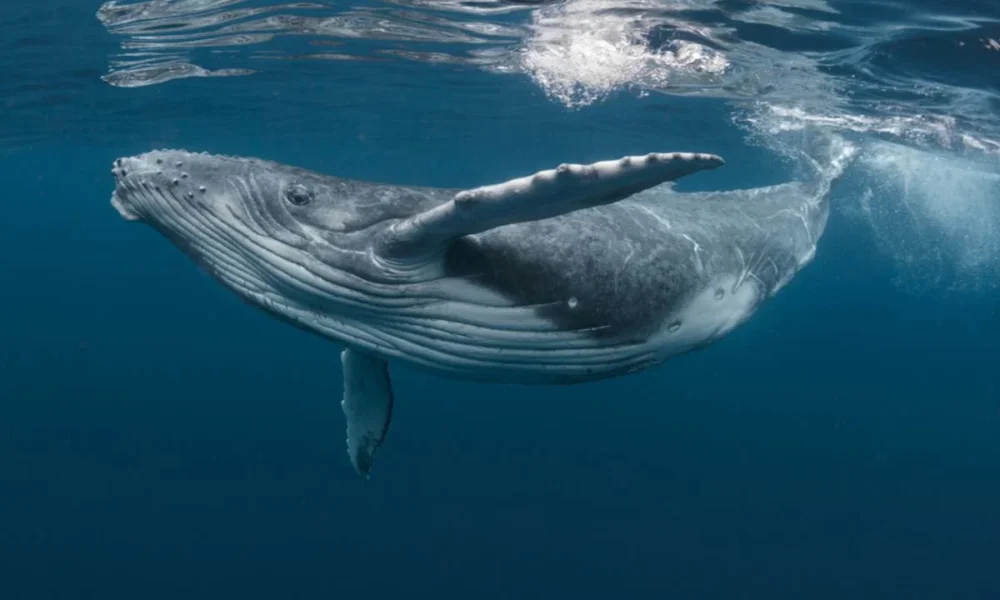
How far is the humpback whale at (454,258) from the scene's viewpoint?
425cm

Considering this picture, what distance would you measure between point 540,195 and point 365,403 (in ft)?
11.9

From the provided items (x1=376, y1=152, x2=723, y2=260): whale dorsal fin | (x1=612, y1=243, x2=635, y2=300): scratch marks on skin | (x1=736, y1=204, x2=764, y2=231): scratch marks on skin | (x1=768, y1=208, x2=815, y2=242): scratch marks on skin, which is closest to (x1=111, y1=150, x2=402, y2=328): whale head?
(x1=376, y1=152, x2=723, y2=260): whale dorsal fin

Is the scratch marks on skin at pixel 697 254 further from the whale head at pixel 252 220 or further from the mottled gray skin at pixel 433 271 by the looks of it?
the whale head at pixel 252 220

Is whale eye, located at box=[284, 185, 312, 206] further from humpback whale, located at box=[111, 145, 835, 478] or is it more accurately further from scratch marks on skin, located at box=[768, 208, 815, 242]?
scratch marks on skin, located at box=[768, 208, 815, 242]

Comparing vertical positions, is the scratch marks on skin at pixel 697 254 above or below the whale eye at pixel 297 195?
below

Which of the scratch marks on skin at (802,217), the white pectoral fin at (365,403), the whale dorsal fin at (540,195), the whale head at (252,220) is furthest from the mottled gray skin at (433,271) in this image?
the scratch marks on skin at (802,217)

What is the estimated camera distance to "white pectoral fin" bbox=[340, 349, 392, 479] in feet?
21.3

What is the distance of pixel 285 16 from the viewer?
14.7 m

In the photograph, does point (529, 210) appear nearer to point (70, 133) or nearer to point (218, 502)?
point (218, 502)

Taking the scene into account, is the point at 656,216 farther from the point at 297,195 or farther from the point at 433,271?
the point at 297,195

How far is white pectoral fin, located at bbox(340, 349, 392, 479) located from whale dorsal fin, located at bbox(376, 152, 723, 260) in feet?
7.42

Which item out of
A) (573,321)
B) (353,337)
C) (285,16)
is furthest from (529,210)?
(285,16)

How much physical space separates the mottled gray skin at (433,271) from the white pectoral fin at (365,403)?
1244 mm

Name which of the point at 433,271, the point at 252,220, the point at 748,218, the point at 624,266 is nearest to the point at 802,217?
the point at 748,218
